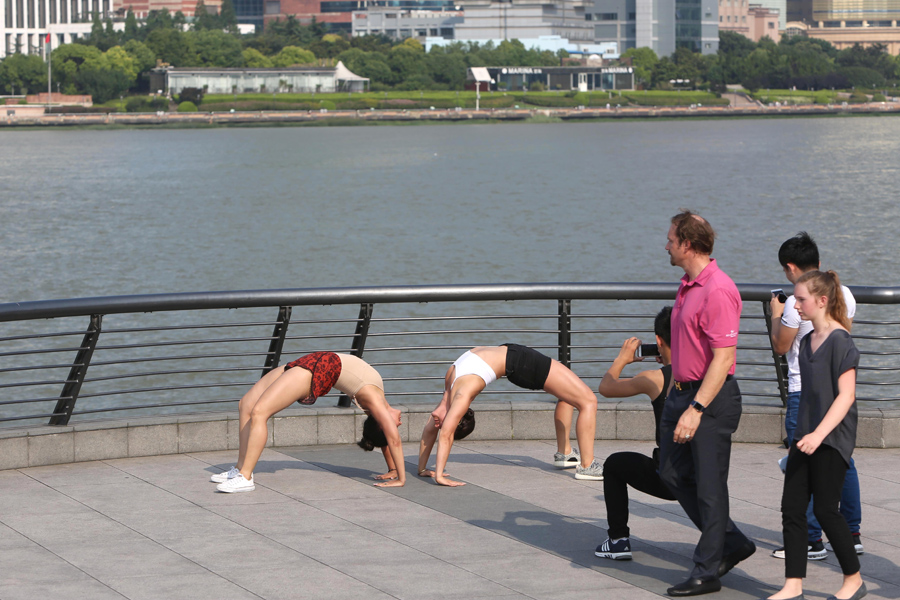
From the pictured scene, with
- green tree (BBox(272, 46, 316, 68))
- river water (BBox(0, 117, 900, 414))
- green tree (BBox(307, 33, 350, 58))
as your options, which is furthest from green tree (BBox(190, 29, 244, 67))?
river water (BBox(0, 117, 900, 414))

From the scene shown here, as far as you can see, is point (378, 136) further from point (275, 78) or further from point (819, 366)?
point (819, 366)

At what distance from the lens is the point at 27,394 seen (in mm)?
20641

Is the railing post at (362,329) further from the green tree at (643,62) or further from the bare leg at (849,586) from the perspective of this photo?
the green tree at (643,62)

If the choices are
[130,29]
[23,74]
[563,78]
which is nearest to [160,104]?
[23,74]

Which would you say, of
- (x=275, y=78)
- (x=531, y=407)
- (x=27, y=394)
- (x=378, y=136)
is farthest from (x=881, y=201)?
(x=275, y=78)

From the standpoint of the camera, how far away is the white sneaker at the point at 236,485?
7016 mm

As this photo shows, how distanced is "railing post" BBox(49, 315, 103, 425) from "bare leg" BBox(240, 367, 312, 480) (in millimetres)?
Answer: 1212

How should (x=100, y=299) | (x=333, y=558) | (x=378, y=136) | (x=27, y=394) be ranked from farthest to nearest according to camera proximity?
(x=378, y=136)
(x=27, y=394)
(x=100, y=299)
(x=333, y=558)

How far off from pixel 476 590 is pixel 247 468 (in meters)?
2.09

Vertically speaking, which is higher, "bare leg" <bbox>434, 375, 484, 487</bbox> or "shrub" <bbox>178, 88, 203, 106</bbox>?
"shrub" <bbox>178, 88, 203, 106</bbox>

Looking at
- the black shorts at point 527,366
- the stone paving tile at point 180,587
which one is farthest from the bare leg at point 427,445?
the stone paving tile at point 180,587

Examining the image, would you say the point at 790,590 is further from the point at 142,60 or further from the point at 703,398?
the point at 142,60

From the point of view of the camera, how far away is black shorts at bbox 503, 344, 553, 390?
7.28 meters

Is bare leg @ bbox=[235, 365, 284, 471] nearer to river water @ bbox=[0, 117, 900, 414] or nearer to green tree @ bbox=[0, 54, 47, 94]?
river water @ bbox=[0, 117, 900, 414]
